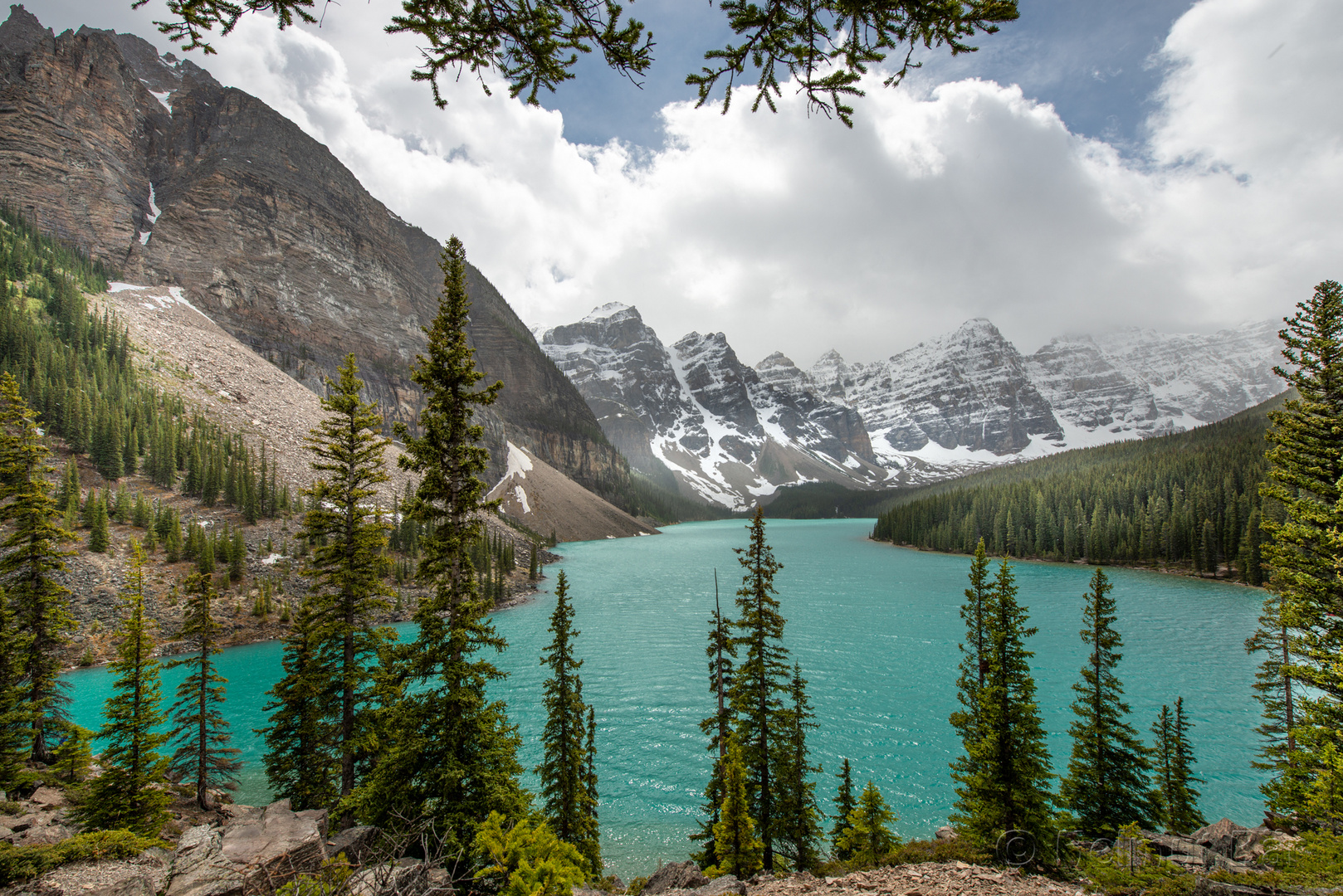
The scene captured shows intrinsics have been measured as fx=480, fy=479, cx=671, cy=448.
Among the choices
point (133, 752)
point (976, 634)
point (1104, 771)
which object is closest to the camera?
point (133, 752)

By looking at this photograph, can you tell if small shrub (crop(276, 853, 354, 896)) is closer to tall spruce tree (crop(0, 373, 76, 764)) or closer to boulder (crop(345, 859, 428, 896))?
boulder (crop(345, 859, 428, 896))

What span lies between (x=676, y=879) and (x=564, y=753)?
15.1ft

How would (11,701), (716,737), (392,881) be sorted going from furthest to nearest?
(716,737) → (11,701) → (392,881)

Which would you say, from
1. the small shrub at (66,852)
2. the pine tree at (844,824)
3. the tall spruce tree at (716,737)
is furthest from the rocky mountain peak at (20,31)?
the pine tree at (844,824)

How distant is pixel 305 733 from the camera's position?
1456 cm

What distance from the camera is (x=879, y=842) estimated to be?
13344 mm

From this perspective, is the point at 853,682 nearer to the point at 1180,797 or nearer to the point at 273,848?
the point at 1180,797

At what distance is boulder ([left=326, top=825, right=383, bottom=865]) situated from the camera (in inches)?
389

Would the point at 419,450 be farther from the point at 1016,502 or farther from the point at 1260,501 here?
the point at 1016,502

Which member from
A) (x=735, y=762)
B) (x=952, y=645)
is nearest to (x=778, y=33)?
(x=735, y=762)

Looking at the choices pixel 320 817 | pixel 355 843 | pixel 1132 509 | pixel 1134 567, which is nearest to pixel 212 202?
pixel 320 817

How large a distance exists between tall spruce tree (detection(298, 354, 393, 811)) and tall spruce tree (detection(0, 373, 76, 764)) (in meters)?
8.91

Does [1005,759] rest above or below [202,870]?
below

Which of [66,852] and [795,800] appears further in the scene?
[795,800]
